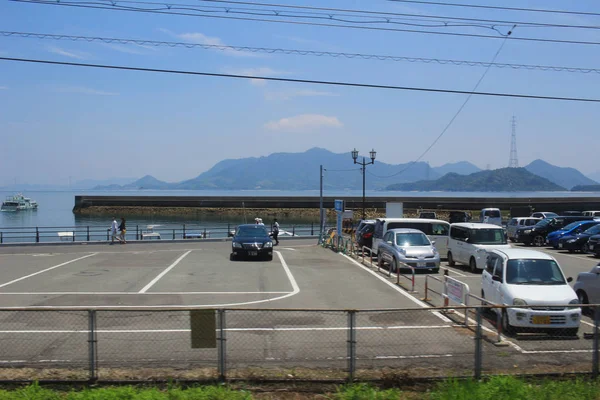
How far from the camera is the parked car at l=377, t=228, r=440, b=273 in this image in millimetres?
21703

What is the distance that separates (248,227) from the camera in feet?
91.4

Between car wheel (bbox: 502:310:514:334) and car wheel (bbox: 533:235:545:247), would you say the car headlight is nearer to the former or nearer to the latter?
car wheel (bbox: 502:310:514:334)

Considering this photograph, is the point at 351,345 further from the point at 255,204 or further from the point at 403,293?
the point at 255,204

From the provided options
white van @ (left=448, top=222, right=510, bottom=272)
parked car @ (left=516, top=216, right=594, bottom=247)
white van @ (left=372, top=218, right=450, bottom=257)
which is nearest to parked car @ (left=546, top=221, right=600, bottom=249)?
parked car @ (left=516, top=216, right=594, bottom=247)

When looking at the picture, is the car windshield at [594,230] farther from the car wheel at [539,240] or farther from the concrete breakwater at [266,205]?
the concrete breakwater at [266,205]

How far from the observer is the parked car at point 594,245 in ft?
89.9

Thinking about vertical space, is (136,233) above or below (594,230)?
below

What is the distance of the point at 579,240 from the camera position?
2983 centimetres

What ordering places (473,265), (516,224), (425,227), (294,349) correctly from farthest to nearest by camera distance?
(516,224) → (425,227) → (473,265) → (294,349)

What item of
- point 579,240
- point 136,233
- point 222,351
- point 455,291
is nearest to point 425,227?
point 579,240

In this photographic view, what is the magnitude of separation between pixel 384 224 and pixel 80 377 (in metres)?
19.6

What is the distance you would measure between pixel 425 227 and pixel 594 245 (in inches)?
338

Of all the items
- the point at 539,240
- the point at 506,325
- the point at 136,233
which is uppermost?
the point at 506,325

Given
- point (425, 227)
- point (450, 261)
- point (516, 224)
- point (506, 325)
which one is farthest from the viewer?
point (516, 224)
